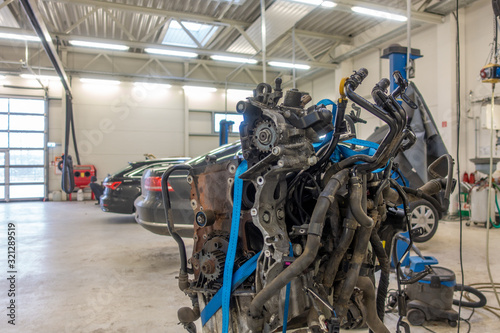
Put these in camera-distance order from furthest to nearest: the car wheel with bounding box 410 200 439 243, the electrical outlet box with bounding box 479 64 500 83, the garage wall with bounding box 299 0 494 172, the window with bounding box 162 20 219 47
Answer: the window with bounding box 162 20 219 47 → the garage wall with bounding box 299 0 494 172 → the car wheel with bounding box 410 200 439 243 → the electrical outlet box with bounding box 479 64 500 83

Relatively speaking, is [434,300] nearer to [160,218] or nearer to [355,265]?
[355,265]

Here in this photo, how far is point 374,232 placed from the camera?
1541 mm

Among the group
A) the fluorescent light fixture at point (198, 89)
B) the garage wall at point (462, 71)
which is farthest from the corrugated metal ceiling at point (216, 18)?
the fluorescent light fixture at point (198, 89)

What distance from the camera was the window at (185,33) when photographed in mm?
9892

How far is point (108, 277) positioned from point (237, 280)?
239 cm

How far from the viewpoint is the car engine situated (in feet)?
4.33

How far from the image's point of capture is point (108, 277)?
337 cm

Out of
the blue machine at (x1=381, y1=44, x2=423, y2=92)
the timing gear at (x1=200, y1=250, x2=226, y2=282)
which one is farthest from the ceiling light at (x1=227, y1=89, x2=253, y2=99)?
the timing gear at (x1=200, y1=250, x2=226, y2=282)

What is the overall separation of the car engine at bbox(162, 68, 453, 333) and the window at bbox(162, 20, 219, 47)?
8.99m

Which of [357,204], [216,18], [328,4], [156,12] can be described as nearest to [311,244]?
[357,204]

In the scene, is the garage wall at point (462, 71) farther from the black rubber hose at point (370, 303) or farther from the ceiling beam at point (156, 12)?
the black rubber hose at point (370, 303)

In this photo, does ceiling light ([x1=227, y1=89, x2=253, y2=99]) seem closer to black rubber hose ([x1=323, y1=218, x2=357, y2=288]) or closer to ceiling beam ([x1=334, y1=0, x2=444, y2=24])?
ceiling beam ([x1=334, y1=0, x2=444, y2=24])

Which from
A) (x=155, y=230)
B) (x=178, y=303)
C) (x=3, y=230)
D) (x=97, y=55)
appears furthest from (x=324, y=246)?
(x=97, y=55)

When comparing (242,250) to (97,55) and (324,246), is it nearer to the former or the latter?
(324,246)
